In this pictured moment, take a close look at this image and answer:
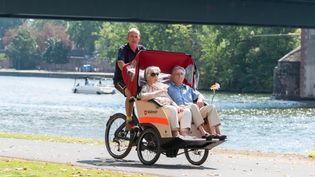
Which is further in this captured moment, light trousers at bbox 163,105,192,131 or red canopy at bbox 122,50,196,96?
red canopy at bbox 122,50,196,96

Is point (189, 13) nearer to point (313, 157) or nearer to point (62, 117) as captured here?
point (62, 117)

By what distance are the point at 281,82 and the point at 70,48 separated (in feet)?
337

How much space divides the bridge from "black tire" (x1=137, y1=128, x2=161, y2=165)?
1141 inches

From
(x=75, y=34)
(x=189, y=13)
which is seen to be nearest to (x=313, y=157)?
(x=189, y=13)

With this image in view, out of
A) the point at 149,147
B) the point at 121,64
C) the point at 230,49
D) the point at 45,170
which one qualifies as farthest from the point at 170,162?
the point at 230,49

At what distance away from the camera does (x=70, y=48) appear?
180 m

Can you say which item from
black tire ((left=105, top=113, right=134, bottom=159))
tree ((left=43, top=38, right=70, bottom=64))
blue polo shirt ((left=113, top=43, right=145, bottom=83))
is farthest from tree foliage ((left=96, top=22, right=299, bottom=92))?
blue polo shirt ((left=113, top=43, right=145, bottom=83))

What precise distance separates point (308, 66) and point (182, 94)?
66640mm

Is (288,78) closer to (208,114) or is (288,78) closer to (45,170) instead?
(208,114)

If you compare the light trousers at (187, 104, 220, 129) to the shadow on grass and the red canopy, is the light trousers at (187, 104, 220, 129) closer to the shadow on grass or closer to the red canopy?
the shadow on grass

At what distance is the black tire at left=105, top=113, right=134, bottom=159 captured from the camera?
14.5 meters

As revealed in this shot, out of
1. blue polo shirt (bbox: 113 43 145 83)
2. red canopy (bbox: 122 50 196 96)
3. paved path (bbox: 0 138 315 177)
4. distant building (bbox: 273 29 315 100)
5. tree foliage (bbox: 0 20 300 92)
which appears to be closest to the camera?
paved path (bbox: 0 138 315 177)

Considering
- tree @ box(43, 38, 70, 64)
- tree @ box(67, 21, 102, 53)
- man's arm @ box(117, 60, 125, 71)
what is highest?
tree @ box(67, 21, 102, 53)

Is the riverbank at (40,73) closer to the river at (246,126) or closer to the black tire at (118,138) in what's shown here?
the river at (246,126)
